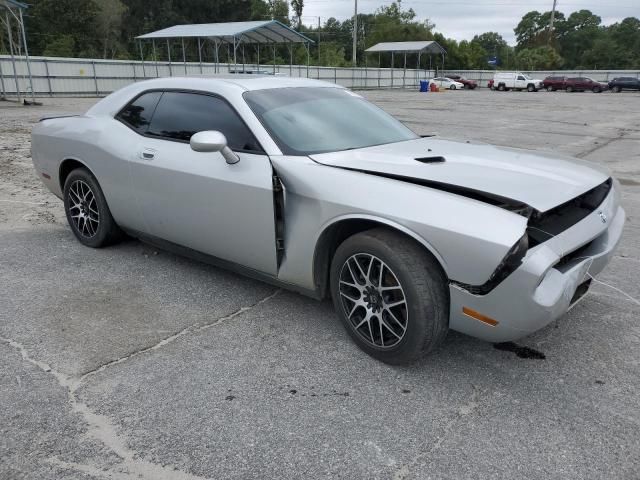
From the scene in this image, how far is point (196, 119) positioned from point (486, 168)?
200 cm

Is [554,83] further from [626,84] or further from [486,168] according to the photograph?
[486,168]

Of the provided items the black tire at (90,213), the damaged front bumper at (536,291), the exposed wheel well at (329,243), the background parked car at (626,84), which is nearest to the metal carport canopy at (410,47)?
the background parked car at (626,84)

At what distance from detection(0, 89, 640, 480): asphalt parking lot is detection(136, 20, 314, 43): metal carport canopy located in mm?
23481

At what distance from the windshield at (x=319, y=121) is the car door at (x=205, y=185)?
190 millimetres

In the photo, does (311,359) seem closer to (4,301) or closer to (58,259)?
(4,301)

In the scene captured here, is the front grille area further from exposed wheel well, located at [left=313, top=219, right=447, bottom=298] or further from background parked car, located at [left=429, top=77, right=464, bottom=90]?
background parked car, located at [left=429, top=77, right=464, bottom=90]

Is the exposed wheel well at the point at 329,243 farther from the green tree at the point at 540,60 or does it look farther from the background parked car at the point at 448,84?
the green tree at the point at 540,60

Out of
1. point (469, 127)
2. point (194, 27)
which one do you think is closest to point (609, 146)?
point (469, 127)

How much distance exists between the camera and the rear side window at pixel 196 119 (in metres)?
3.43

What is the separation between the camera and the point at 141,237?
435cm

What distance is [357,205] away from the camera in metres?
2.82

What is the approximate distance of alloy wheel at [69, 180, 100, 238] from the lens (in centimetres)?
465

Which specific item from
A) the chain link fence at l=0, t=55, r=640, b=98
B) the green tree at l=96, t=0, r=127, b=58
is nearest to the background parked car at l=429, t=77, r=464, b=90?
the chain link fence at l=0, t=55, r=640, b=98

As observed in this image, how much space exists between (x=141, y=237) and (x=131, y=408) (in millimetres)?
2017
